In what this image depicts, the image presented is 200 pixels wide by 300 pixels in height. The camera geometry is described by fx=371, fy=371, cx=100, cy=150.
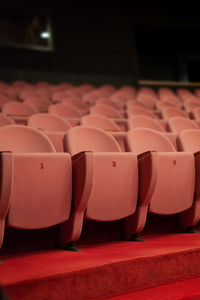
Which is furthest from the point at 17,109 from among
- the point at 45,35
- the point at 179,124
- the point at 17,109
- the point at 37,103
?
the point at 45,35

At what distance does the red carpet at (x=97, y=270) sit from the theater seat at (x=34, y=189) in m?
0.03

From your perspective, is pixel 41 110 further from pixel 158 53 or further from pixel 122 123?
pixel 158 53

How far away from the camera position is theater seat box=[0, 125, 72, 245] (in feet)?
0.93

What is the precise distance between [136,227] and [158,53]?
1836mm

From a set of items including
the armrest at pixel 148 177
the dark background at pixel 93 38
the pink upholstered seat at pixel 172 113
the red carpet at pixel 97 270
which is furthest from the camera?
the dark background at pixel 93 38

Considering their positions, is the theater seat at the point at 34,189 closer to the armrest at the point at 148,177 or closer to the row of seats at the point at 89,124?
the armrest at the point at 148,177

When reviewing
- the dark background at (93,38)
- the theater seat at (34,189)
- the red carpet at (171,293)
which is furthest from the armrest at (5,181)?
the dark background at (93,38)

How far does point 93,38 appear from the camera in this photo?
156cm

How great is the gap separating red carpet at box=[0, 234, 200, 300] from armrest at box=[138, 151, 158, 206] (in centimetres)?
5

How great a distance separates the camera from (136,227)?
356 millimetres

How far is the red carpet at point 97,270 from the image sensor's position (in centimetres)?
23

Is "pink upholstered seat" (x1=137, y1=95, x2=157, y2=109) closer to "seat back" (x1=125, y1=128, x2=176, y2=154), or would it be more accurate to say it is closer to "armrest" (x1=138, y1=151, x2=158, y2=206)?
"seat back" (x1=125, y1=128, x2=176, y2=154)

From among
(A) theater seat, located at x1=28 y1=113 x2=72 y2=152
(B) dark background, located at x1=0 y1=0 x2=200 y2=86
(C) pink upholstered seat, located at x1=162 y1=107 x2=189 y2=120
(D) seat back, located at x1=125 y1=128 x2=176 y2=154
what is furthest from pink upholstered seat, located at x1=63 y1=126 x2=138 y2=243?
(B) dark background, located at x1=0 y1=0 x2=200 y2=86

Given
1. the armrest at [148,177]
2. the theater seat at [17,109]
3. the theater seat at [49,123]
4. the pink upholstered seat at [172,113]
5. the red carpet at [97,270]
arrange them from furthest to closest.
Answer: the pink upholstered seat at [172,113] → the theater seat at [17,109] → the theater seat at [49,123] → the armrest at [148,177] → the red carpet at [97,270]
